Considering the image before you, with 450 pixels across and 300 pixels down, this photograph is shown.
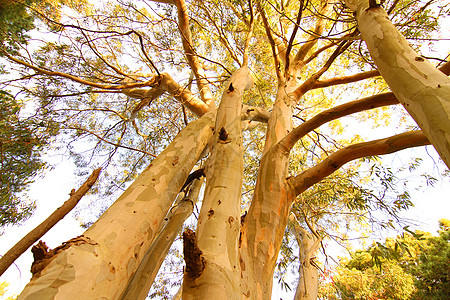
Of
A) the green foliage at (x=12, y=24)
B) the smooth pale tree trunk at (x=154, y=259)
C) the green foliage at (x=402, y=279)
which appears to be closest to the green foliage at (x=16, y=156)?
the green foliage at (x=12, y=24)

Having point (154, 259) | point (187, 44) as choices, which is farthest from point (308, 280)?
point (187, 44)

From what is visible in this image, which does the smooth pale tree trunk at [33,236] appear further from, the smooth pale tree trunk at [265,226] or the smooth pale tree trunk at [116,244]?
the smooth pale tree trunk at [265,226]

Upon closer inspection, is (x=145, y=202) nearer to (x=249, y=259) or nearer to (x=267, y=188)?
(x=249, y=259)

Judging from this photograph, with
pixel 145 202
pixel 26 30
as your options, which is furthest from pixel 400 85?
pixel 26 30

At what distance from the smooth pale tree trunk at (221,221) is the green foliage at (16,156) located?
243cm

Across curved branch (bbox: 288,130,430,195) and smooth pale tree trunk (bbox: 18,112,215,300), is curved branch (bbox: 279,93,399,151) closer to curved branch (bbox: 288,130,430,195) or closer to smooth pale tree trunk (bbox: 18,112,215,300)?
curved branch (bbox: 288,130,430,195)

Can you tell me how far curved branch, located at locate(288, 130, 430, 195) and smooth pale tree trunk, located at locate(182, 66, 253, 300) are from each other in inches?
20.2

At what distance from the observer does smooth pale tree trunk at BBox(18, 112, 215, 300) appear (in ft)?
2.36

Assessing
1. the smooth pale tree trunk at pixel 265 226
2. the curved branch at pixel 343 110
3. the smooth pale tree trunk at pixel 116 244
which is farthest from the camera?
the curved branch at pixel 343 110

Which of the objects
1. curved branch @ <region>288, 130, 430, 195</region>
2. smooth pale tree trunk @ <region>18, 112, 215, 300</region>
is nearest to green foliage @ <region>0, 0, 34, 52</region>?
smooth pale tree trunk @ <region>18, 112, 215, 300</region>

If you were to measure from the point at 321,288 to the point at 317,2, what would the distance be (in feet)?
21.6

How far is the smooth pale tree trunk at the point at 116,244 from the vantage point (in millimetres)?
719

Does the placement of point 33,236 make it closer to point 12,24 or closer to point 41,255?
point 41,255

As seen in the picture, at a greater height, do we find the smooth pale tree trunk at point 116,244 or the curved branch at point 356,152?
the curved branch at point 356,152
